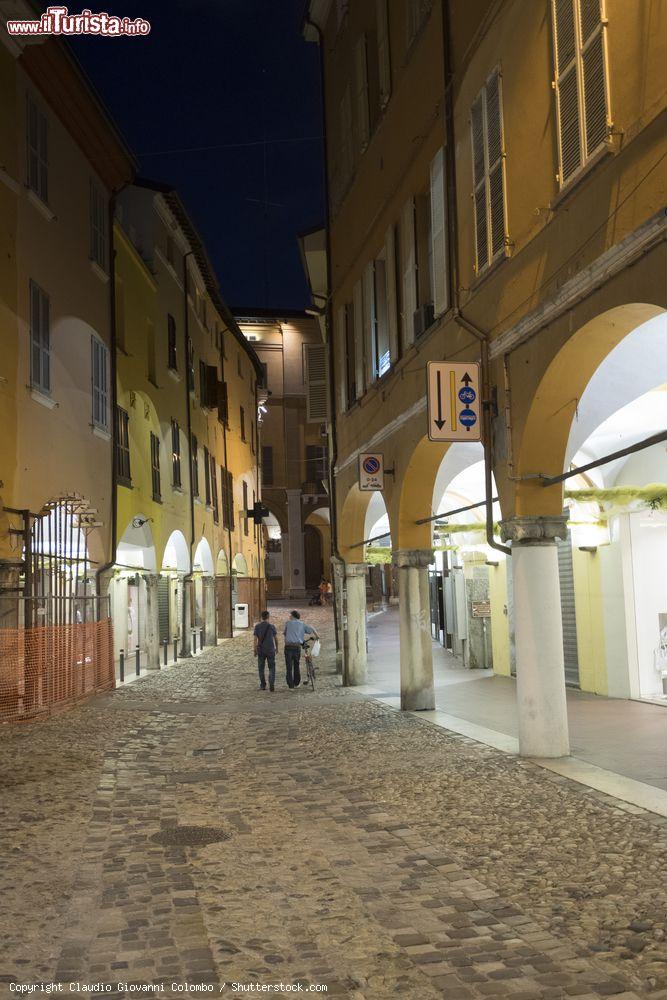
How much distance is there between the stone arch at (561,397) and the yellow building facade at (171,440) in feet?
40.4

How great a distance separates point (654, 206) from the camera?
24.4 feet

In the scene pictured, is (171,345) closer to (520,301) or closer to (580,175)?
(520,301)

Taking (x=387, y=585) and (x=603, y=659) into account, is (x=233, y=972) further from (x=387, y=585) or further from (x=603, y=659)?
(x=387, y=585)

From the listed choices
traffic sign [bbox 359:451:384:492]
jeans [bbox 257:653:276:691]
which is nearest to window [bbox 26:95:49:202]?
traffic sign [bbox 359:451:384:492]

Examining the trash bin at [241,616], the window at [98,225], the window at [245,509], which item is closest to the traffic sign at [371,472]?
the window at [98,225]

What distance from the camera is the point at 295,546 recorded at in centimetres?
5700

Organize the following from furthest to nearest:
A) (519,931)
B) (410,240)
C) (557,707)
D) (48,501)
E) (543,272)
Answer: (48,501) < (410,240) < (557,707) < (543,272) < (519,931)

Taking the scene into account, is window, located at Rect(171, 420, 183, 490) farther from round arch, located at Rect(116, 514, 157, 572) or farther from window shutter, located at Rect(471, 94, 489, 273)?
window shutter, located at Rect(471, 94, 489, 273)

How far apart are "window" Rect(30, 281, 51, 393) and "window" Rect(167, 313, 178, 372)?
34.9 feet

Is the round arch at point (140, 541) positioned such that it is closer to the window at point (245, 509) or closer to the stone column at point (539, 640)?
the stone column at point (539, 640)

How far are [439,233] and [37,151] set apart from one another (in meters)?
7.66

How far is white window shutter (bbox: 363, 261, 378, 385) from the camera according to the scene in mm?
17859

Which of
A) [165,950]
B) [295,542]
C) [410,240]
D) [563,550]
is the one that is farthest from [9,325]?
[295,542]

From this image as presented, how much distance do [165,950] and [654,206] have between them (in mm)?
6125
